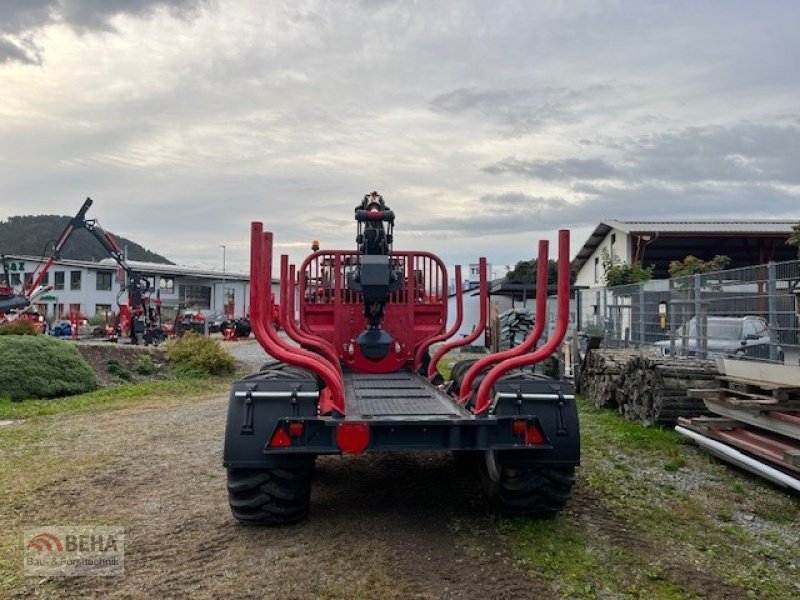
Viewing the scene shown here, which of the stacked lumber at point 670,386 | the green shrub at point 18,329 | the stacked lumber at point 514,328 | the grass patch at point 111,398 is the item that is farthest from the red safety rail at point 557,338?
the green shrub at point 18,329

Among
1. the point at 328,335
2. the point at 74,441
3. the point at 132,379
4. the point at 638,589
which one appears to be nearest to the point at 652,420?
the point at 328,335

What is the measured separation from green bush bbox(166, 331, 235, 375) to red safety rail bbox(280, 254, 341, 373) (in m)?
10.7

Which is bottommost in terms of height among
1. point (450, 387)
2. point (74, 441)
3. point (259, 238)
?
point (74, 441)

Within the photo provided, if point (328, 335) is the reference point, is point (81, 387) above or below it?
below

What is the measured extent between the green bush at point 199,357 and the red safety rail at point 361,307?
1040 centimetres

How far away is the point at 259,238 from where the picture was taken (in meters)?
5.04

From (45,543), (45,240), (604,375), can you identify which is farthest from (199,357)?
(45,240)

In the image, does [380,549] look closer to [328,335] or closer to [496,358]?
[496,358]

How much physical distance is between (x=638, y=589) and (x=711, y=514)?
1.85 m

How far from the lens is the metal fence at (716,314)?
806cm

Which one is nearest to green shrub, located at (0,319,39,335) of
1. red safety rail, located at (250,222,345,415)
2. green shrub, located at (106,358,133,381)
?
green shrub, located at (106,358,133,381)

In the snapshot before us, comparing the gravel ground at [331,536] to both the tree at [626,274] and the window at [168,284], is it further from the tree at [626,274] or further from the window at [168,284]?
the window at [168,284]

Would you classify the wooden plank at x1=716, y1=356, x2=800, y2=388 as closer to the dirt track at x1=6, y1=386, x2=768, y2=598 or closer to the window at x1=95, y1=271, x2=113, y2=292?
the dirt track at x1=6, y1=386, x2=768, y2=598

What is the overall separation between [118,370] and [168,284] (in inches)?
1584
